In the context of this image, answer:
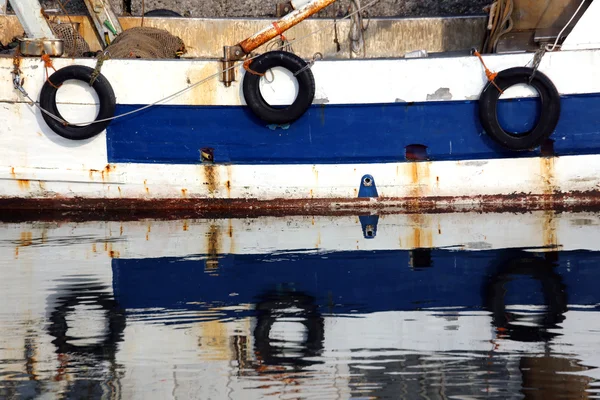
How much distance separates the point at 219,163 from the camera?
32.3 ft

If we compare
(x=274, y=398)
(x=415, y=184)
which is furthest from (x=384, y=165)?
(x=274, y=398)

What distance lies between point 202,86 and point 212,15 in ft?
11.6

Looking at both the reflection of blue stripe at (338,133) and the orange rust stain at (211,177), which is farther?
the orange rust stain at (211,177)

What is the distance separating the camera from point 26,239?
853 centimetres

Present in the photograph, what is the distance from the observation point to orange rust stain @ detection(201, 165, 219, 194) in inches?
388

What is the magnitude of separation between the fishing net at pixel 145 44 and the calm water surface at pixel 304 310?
6.50 feet

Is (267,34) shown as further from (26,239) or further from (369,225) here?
(26,239)

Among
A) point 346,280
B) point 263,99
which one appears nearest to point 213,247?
point 346,280

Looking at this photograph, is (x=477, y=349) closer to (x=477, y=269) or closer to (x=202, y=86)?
(x=477, y=269)

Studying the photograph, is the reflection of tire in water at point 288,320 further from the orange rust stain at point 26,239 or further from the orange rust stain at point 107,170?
the orange rust stain at point 107,170

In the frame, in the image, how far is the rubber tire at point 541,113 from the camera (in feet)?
30.8

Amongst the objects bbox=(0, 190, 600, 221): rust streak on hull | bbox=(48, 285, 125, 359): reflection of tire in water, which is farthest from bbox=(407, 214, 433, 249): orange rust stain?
bbox=(48, 285, 125, 359): reflection of tire in water

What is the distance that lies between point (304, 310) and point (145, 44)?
192 inches

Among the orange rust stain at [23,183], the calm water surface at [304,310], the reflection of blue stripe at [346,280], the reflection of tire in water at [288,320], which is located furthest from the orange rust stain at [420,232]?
the orange rust stain at [23,183]
